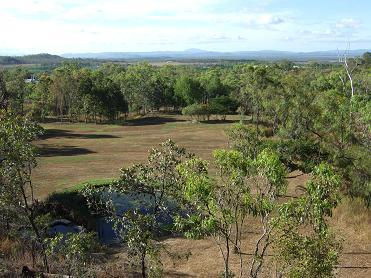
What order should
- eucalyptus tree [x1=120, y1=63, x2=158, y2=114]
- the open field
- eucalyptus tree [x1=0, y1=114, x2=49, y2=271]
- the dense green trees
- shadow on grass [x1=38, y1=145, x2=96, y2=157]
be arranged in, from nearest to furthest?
the dense green trees
eucalyptus tree [x1=0, y1=114, x2=49, y2=271]
the open field
shadow on grass [x1=38, y1=145, x2=96, y2=157]
eucalyptus tree [x1=120, y1=63, x2=158, y2=114]

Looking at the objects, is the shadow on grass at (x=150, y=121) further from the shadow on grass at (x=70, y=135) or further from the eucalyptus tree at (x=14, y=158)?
the eucalyptus tree at (x=14, y=158)

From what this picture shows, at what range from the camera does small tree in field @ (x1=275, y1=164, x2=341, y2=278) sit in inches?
532

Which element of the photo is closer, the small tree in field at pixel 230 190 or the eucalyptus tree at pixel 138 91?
the small tree in field at pixel 230 190

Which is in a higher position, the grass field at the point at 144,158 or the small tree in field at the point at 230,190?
the small tree in field at the point at 230,190

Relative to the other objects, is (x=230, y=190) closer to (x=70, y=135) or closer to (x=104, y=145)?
(x=104, y=145)

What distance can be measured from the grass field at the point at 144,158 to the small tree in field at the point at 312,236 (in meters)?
3.96

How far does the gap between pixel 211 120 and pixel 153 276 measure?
93.7 metres

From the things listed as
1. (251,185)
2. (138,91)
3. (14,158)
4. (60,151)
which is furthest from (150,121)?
(14,158)

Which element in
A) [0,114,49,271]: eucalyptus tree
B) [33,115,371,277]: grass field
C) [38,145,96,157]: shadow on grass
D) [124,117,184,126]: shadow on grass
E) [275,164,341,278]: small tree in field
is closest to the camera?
[275,164,341,278]: small tree in field

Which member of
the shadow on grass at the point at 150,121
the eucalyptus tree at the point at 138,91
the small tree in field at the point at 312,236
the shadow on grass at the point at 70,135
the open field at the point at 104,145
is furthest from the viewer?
the eucalyptus tree at the point at 138,91

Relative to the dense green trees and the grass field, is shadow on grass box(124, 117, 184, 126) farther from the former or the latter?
the dense green trees

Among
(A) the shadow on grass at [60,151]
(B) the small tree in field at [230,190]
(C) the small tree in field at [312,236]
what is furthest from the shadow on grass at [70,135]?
(C) the small tree in field at [312,236]

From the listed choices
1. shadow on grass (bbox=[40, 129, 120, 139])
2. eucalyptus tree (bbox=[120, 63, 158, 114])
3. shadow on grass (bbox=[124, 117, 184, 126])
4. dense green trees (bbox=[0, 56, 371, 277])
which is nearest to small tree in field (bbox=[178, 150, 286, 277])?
dense green trees (bbox=[0, 56, 371, 277])

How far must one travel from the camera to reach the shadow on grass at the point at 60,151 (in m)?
64.3
